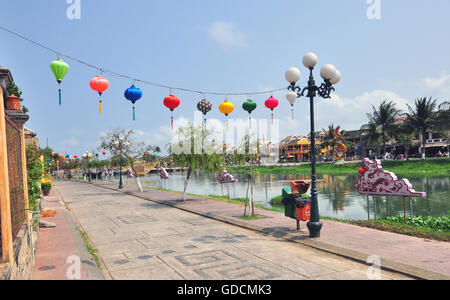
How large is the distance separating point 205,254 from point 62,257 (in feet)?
10.0

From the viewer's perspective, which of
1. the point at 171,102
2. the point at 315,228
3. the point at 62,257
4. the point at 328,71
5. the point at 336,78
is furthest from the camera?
the point at 171,102

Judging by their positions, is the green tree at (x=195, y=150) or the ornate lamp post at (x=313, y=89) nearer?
Answer: the ornate lamp post at (x=313, y=89)

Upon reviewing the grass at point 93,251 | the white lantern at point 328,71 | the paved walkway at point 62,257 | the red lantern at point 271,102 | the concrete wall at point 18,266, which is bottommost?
the grass at point 93,251

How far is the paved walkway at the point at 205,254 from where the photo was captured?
6.08 meters

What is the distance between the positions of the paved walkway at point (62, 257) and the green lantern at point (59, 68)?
13.8 feet

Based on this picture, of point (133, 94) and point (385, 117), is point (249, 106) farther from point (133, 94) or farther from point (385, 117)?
point (385, 117)

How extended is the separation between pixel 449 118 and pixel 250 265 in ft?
166

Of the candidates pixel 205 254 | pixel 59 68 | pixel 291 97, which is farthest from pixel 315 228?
pixel 59 68

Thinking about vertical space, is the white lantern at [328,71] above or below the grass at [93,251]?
above

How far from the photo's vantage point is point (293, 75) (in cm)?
921

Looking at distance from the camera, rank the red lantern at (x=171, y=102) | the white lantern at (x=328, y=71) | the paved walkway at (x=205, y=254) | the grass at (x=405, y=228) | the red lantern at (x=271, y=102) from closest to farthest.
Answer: the paved walkway at (x=205, y=254), the grass at (x=405, y=228), the white lantern at (x=328, y=71), the red lantern at (x=171, y=102), the red lantern at (x=271, y=102)

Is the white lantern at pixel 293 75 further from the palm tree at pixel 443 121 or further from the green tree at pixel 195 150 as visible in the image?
the palm tree at pixel 443 121

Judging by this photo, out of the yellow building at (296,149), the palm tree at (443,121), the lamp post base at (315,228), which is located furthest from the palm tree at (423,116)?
the lamp post base at (315,228)
